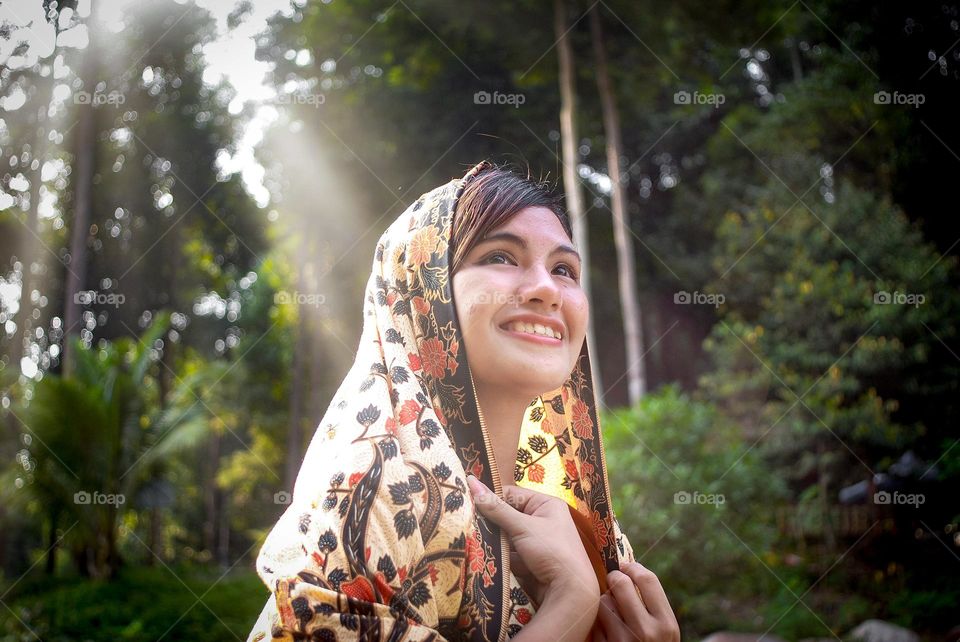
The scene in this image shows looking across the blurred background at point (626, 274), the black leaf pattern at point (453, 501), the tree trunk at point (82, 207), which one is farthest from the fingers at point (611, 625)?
the tree trunk at point (82, 207)

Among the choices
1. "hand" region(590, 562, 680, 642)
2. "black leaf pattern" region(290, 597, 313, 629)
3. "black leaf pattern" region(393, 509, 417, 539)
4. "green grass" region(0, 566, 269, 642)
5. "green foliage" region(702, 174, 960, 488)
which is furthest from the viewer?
"green foliage" region(702, 174, 960, 488)

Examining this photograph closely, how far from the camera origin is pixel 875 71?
10.8m

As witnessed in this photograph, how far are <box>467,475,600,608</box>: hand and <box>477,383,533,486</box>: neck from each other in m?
0.16

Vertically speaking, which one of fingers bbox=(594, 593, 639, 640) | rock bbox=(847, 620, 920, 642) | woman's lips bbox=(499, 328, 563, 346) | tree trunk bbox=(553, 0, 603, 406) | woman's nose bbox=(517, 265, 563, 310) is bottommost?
rock bbox=(847, 620, 920, 642)

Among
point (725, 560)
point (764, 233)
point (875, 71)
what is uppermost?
point (875, 71)

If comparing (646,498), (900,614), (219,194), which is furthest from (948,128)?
(219,194)

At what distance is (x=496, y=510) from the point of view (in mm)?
1347

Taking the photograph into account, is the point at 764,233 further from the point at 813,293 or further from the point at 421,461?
the point at 421,461

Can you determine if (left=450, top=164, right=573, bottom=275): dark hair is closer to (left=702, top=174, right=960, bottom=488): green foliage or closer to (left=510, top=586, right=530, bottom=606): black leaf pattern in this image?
(left=510, top=586, right=530, bottom=606): black leaf pattern

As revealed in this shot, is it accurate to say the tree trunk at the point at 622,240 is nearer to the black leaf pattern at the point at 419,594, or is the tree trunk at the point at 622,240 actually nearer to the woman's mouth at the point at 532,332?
the woman's mouth at the point at 532,332

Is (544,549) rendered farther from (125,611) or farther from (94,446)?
(94,446)

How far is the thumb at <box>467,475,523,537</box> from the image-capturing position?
1339 millimetres

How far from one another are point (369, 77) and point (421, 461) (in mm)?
10982

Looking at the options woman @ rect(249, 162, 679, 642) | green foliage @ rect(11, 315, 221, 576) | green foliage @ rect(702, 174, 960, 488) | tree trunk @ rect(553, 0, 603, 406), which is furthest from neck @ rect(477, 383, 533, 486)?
green foliage @ rect(11, 315, 221, 576)
